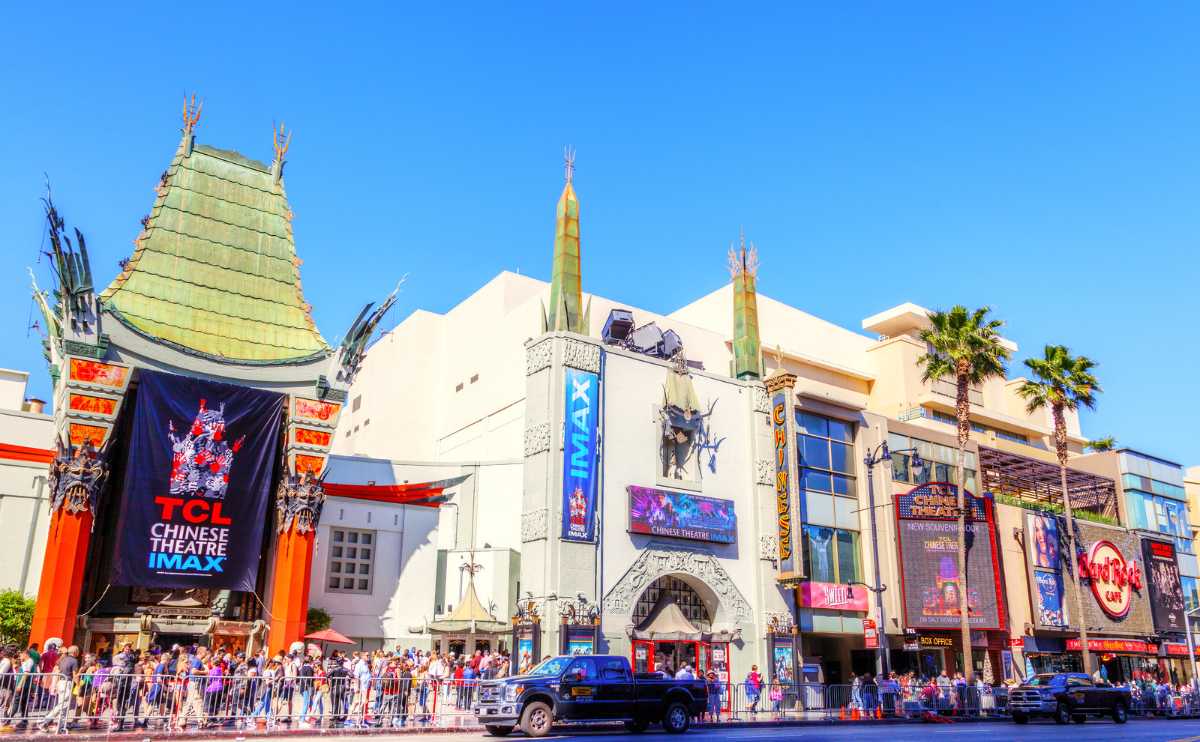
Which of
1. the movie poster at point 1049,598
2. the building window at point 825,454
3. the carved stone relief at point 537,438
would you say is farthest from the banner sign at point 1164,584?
the carved stone relief at point 537,438

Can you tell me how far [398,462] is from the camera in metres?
38.7

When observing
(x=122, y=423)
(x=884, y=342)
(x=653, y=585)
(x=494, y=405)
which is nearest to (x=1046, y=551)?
(x=884, y=342)

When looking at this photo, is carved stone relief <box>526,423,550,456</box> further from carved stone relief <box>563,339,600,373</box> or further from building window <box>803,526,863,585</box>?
building window <box>803,526,863,585</box>

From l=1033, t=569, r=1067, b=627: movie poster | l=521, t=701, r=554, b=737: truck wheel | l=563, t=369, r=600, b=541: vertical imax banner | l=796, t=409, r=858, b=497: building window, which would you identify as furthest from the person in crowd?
l=1033, t=569, r=1067, b=627: movie poster

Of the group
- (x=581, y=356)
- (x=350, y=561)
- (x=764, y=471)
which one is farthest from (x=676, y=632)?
(x=350, y=561)

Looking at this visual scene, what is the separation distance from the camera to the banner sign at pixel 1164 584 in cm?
5044

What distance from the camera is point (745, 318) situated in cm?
3972

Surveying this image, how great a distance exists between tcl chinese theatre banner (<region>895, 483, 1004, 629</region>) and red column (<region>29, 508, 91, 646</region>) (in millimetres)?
31145

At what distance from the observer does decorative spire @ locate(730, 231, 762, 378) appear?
3900 centimetres

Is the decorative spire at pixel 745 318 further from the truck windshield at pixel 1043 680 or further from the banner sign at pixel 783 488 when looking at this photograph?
the truck windshield at pixel 1043 680

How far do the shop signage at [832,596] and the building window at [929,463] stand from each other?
6206mm

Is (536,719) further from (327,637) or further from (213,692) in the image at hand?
(327,637)

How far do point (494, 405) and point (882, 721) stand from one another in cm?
2204

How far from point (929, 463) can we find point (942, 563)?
19.0ft
